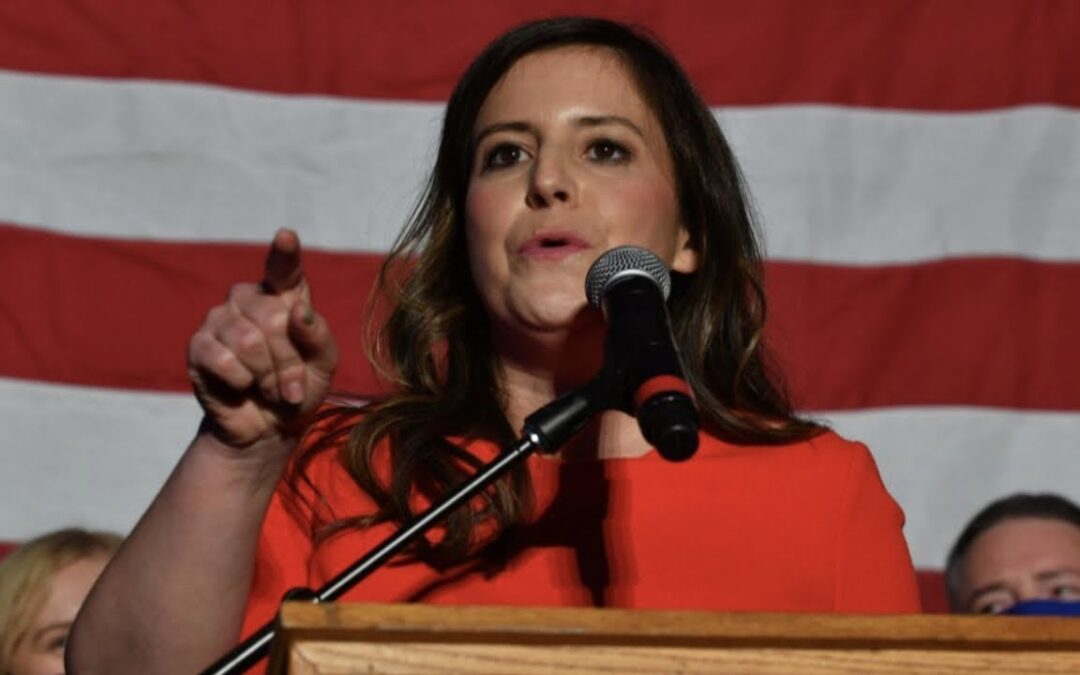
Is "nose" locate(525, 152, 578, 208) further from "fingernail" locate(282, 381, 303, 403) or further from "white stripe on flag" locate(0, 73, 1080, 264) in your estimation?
"white stripe on flag" locate(0, 73, 1080, 264)

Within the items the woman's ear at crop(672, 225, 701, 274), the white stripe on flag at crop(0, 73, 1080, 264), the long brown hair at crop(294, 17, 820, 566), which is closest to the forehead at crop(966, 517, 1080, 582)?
the white stripe on flag at crop(0, 73, 1080, 264)

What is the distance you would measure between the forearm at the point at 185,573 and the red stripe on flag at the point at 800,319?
68.9 inches

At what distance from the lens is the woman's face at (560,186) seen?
2.37 m

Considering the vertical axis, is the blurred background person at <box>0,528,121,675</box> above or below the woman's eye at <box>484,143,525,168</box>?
below

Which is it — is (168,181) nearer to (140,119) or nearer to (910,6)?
(140,119)

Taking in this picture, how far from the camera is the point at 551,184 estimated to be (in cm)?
240

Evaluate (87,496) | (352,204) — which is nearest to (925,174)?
(352,204)

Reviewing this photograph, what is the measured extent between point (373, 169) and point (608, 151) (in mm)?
1451

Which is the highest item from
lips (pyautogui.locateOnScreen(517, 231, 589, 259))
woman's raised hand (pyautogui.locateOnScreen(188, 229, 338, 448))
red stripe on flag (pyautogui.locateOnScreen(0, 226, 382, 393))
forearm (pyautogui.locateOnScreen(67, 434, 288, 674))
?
red stripe on flag (pyautogui.locateOnScreen(0, 226, 382, 393))

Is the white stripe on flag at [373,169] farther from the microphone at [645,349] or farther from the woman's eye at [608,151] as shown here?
the microphone at [645,349]

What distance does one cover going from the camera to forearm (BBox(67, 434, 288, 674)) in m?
1.98

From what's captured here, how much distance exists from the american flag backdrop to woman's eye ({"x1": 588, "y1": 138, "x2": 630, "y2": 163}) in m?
1.23

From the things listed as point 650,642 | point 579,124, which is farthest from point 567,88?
point 650,642

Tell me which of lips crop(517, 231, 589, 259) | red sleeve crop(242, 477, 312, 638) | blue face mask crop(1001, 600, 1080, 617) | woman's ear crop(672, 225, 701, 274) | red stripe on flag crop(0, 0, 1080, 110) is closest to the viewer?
red sleeve crop(242, 477, 312, 638)
